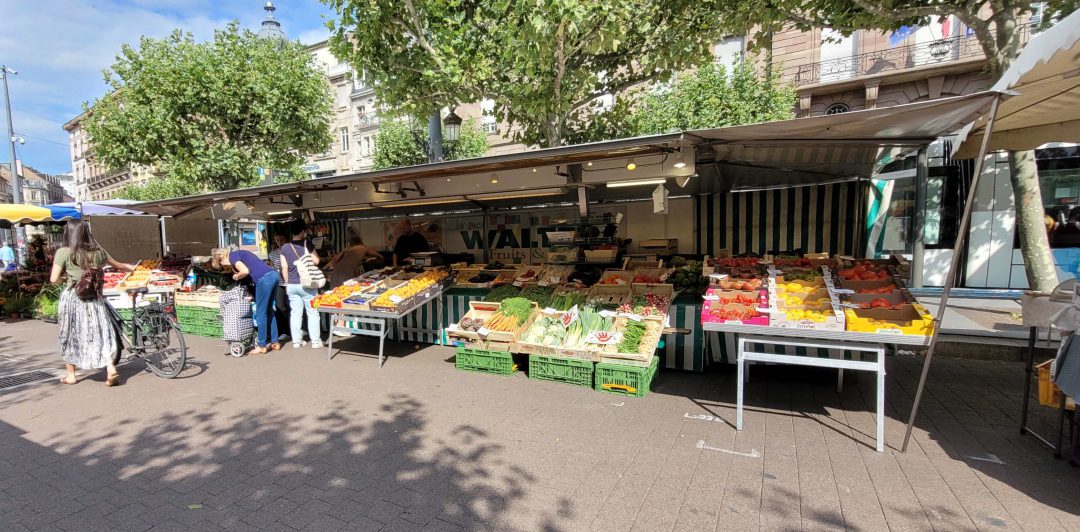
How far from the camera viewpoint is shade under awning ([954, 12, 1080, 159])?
238 cm

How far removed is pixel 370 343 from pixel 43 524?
14.9 ft

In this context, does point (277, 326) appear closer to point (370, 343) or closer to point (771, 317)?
point (370, 343)

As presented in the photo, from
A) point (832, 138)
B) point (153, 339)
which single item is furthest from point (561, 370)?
point (153, 339)

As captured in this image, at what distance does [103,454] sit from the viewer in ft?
11.9

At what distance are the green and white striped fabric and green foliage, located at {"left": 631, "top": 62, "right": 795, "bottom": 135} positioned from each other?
6.43 m

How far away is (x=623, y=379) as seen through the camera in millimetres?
4695

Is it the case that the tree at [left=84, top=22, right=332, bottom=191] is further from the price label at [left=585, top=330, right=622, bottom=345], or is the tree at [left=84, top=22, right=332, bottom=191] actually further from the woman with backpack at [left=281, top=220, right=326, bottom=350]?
the price label at [left=585, top=330, right=622, bottom=345]

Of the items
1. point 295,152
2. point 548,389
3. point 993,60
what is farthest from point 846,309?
point 295,152

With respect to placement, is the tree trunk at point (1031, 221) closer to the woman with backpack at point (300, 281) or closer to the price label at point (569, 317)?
the price label at point (569, 317)

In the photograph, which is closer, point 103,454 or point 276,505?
point 276,505

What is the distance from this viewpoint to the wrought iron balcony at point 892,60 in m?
14.6

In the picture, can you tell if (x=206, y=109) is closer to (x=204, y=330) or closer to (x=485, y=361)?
(x=204, y=330)

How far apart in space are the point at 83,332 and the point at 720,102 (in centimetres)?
1572

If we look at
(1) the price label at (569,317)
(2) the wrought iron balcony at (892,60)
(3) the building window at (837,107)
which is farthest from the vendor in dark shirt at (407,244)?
(3) the building window at (837,107)
